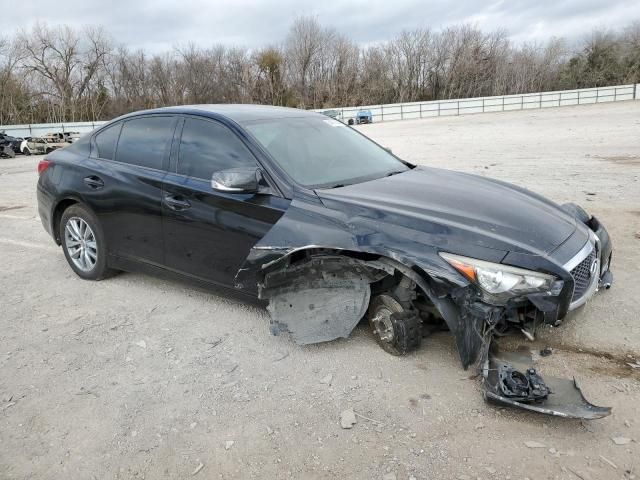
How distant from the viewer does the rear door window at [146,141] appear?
14.2 ft

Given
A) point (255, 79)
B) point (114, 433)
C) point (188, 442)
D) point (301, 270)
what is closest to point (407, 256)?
point (301, 270)

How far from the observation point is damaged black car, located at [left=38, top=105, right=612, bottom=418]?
9.36 feet

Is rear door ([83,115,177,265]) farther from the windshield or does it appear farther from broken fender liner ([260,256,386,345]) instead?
broken fender liner ([260,256,386,345])

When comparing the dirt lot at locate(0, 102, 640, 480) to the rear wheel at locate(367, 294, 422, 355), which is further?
the rear wheel at locate(367, 294, 422, 355)

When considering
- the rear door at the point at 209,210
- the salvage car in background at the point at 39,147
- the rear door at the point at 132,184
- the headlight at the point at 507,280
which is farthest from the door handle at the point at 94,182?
the salvage car in background at the point at 39,147

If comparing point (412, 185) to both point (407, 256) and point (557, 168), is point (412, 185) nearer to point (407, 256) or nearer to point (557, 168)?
point (407, 256)

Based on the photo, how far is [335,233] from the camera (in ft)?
10.6

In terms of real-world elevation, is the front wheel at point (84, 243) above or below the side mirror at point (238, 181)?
below

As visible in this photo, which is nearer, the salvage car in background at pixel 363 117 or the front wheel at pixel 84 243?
the front wheel at pixel 84 243

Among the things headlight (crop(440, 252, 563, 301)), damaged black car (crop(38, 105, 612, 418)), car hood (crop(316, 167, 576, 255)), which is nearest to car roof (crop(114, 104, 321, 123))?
damaged black car (crop(38, 105, 612, 418))

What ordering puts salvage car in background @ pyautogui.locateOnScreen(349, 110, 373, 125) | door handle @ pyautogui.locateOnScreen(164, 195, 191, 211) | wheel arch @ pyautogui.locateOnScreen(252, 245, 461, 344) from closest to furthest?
wheel arch @ pyautogui.locateOnScreen(252, 245, 461, 344)
door handle @ pyautogui.locateOnScreen(164, 195, 191, 211)
salvage car in background @ pyautogui.locateOnScreen(349, 110, 373, 125)

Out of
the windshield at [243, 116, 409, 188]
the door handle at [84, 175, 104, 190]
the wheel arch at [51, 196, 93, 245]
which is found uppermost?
the windshield at [243, 116, 409, 188]

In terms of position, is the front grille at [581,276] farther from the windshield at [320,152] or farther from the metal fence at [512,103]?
the metal fence at [512,103]

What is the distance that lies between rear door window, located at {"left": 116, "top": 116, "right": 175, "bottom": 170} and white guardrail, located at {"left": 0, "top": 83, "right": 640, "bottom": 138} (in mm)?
37528
